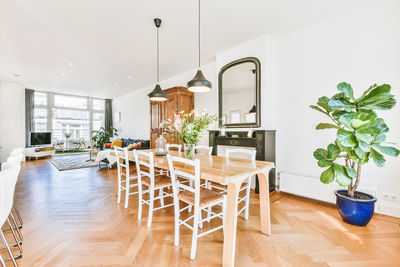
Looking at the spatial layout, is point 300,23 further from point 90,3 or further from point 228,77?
point 90,3

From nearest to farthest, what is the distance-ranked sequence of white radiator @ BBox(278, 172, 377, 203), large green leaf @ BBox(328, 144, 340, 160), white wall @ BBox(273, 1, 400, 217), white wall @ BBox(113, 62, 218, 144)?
large green leaf @ BBox(328, 144, 340, 160)
white wall @ BBox(273, 1, 400, 217)
white radiator @ BBox(278, 172, 377, 203)
white wall @ BBox(113, 62, 218, 144)

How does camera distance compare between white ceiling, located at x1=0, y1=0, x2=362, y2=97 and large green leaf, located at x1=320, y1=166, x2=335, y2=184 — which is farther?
white ceiling, located at x1=0, y1=0, x2=362, y2=97

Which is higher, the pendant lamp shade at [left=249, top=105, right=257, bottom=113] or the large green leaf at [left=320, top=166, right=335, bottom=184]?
the pendant lamp shade at [left=249, top=105, right=257, bottom=113]

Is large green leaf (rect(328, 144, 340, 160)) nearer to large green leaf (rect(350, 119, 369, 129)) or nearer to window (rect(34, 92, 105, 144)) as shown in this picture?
large green leaf (rect(350, 119, 369, 129))

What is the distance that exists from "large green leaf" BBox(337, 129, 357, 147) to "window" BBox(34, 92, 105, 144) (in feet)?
32.4

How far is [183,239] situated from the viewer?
70.6 inches

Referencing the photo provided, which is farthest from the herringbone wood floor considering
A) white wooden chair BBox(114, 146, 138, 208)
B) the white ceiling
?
the white ceiling

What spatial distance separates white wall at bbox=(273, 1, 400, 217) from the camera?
2.22m

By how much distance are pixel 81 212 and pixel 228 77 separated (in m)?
3.38

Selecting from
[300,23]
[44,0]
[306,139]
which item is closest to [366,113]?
[306,139]

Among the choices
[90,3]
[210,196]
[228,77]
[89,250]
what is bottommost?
[89,250]

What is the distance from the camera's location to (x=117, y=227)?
202 cm

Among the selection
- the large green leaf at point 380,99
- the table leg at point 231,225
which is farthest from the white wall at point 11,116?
the large green leaf at point 380,99

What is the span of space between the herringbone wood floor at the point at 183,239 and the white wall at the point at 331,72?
628mm
